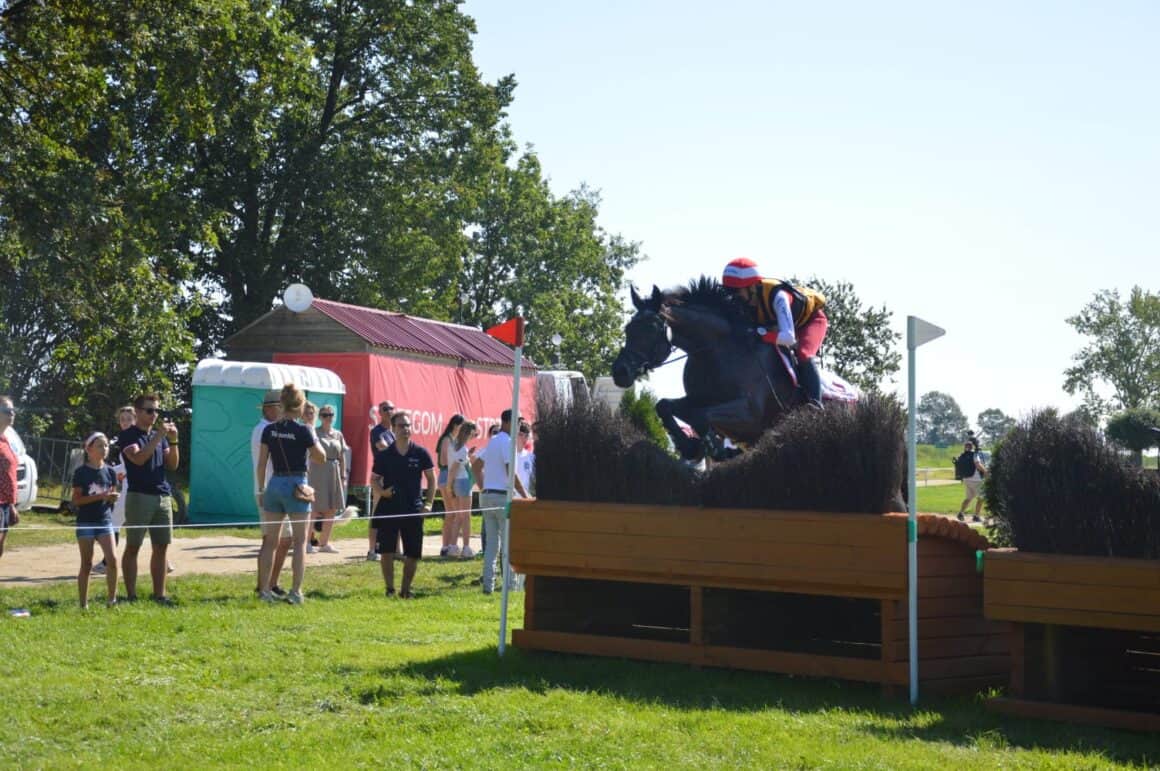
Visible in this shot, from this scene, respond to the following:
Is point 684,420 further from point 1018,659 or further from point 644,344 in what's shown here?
point 1018,659

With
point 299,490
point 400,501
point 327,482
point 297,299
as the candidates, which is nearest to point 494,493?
point 400,501

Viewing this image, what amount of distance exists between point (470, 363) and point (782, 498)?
19.8 meters

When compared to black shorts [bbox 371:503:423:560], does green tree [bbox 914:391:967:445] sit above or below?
above

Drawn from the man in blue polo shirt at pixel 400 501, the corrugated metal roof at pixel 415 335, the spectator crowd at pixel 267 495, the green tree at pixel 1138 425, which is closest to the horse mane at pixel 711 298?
the spectator crowd at pixel 267 495

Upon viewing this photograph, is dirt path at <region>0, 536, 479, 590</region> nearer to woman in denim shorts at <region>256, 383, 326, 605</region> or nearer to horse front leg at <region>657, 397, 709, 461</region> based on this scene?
woman in denim shorts at <region>256, 383, 326, 605</region>

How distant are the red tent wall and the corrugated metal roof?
30 centimetres

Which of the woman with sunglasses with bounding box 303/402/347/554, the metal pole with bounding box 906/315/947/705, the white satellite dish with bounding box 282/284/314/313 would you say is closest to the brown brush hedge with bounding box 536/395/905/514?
the metal pole with bounding box 906/315/947/705

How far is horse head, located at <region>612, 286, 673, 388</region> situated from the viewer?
1131 cm

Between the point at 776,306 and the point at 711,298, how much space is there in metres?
0.66

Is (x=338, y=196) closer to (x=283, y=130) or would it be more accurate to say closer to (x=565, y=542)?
(x=283, y=130)

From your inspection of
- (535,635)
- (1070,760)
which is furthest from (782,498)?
(1070,760)

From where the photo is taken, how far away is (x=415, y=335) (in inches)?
1059

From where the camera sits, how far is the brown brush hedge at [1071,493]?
24.4ft

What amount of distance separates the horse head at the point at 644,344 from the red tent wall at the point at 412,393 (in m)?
10.9
